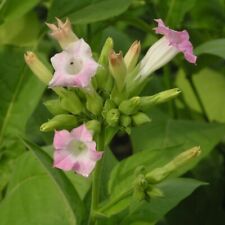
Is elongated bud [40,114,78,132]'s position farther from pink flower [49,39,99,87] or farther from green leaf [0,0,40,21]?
green leaf [0,0,40,21]

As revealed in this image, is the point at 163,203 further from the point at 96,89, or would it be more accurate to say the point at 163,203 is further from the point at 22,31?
the point at 22,31

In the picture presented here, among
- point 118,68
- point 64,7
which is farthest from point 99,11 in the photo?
point 118,68

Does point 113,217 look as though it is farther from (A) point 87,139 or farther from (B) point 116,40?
(B) point 116,40

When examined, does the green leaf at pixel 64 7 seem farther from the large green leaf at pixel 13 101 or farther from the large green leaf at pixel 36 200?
the large green leaf at pixel 36 200

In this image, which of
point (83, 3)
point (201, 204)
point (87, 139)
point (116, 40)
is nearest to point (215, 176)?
point (201, 204)

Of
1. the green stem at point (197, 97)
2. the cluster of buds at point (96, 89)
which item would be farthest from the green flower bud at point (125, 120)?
the green stem at point (197, 97)
